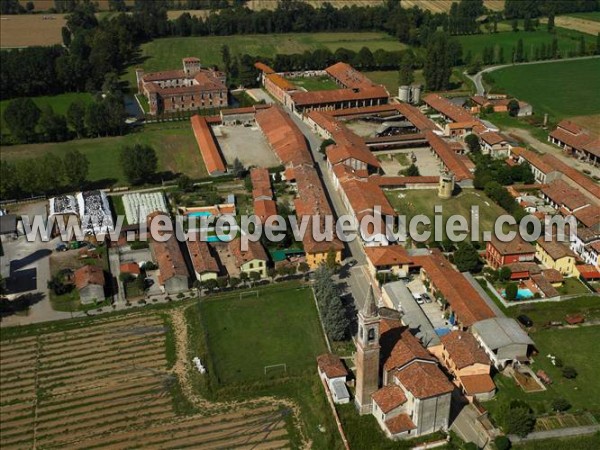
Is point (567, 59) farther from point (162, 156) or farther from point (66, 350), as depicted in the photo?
point (66, 350)

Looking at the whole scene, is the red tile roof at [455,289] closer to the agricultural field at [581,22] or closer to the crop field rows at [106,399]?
the crop field rows at [106,399]

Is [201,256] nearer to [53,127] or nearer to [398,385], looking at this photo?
[398,385]

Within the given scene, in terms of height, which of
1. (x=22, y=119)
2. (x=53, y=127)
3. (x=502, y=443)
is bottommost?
(x=502, y=443)

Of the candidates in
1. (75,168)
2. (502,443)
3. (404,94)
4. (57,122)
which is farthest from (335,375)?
(404,94)

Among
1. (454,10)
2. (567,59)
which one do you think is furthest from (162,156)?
(454,10)

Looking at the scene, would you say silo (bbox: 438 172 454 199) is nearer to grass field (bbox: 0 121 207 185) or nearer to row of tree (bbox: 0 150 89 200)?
grass field (bbox: 0 121 207 185)
